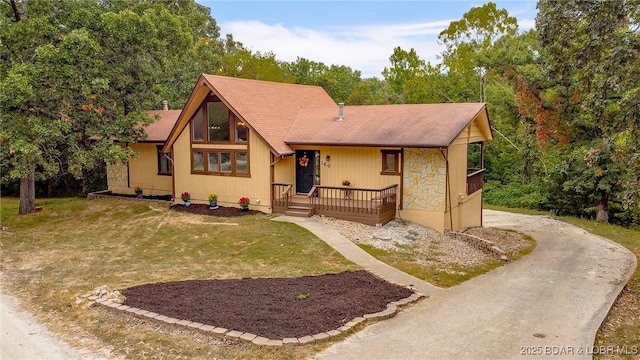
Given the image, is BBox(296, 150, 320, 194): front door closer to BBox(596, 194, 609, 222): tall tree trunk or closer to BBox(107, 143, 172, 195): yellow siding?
BBox(107, 143, 172, 195): yellow siding

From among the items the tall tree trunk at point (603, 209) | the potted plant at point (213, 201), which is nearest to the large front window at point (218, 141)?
the potted plant at point (213, 201)

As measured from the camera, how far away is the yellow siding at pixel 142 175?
22578mm

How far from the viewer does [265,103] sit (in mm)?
19750

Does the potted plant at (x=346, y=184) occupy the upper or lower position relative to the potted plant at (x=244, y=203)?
upper

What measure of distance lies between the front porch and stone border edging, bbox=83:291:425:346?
6437 mm

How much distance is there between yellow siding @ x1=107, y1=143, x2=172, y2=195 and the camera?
22578 mm

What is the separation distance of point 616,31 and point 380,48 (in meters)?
34.5

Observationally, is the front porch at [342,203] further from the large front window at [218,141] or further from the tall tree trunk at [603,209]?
the tall tree trunk at [603,209]

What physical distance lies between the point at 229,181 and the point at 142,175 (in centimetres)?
689

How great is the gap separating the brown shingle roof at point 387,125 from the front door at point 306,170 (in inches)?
30.5

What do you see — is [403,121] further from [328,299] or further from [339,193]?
[328,299]

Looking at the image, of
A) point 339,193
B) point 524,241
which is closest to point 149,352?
point 339,193

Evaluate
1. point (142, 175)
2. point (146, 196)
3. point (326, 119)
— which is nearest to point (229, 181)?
point (326, 119)

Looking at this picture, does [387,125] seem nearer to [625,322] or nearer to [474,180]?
[474,180]
